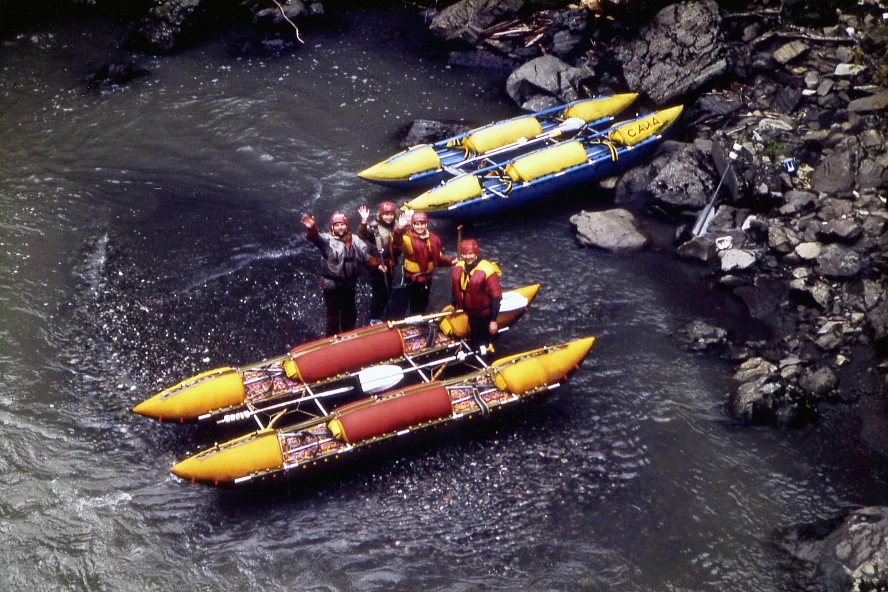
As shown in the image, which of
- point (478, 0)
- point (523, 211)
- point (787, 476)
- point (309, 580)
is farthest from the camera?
point (478, 0)

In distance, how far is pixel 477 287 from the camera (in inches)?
359

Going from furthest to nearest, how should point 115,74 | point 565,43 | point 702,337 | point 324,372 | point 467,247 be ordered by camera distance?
point 565,43
point 115,74
point 702,337
point 324,372
point 467,247

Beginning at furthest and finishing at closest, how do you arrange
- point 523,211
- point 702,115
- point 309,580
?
point 702,115, point 523,211, point 309,580

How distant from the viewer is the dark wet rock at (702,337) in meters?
10.5

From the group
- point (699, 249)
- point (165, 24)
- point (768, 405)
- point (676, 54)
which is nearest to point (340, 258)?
point (768, 405)

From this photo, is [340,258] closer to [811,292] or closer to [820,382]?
[820,382]

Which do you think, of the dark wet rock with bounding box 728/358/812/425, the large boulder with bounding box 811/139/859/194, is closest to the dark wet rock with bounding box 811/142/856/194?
the large boulder with bounding box 811/139/859/194

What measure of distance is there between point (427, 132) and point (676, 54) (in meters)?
5.67

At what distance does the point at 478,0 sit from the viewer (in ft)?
60.1

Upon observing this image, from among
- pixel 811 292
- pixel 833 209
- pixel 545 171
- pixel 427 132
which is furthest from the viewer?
pixel 427 132

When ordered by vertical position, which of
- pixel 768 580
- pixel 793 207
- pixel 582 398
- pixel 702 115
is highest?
pixel 702 115

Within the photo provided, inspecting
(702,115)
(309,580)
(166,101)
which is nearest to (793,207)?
(702,115)

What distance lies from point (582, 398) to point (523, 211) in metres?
4.56

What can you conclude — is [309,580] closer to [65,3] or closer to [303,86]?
[303,86]
